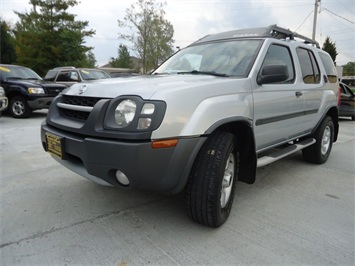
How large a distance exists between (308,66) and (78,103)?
128 inches

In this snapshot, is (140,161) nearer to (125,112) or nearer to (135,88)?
(125,112)

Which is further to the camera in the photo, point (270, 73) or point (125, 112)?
point (270, 73)

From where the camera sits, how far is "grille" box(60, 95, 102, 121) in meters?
2.48

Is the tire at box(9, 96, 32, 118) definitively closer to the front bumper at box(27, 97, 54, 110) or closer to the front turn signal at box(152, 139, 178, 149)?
the front bumper at box(27, 97, 54, 110)

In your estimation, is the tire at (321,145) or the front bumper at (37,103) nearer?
the tire at (321,145)

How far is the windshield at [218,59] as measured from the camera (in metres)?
3.15

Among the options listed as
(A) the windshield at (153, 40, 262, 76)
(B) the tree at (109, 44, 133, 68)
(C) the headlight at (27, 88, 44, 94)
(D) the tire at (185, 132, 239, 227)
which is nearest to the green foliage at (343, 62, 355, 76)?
(B) the tree at (109, 44, 133, 68)

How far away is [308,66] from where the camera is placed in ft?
13.9

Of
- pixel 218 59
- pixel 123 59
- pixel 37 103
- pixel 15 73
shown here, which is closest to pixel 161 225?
pixel 218 59

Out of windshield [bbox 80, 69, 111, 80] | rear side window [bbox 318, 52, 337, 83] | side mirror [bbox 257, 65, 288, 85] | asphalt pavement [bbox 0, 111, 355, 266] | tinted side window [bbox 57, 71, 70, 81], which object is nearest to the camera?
asphalt pavement [bbox 0, 111, 355, 266]

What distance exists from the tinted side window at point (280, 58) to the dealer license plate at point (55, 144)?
212 cm

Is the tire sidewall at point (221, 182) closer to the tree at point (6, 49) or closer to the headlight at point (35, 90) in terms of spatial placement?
the headlight at point (35, 90)

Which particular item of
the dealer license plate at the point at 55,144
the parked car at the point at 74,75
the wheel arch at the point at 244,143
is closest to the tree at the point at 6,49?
the parked car at the point at 74,75

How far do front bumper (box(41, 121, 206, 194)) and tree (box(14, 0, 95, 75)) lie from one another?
26.6 metres
